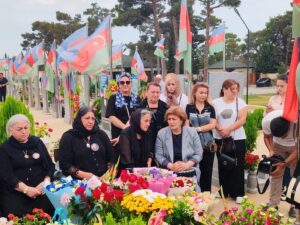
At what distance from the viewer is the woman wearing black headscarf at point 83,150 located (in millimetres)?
4145

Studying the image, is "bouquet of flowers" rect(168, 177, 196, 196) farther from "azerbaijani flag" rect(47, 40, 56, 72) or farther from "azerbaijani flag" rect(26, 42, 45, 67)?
"azerbaijani flag" rect(26, 42, 45, 67)

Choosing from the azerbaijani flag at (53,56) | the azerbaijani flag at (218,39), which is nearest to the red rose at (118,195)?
the azerbaijani flag at (218,39)

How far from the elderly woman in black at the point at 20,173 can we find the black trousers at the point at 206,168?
1.97 metres

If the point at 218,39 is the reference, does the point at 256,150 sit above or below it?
below

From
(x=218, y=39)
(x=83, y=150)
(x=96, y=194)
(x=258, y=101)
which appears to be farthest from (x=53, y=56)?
(x=96, y=194)

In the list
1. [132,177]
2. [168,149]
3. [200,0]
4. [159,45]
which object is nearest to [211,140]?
[168,149]

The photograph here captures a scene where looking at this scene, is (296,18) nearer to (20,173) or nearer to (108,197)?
(108,197)

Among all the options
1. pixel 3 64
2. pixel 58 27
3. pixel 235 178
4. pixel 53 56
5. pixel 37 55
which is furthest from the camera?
pixel 58 27

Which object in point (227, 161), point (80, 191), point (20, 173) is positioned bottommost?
point (227, 161)

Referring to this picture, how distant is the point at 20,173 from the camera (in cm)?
407

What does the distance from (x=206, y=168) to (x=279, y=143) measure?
1.06 m

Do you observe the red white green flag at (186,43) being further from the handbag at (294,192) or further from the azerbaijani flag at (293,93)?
the handbag at (294,192)

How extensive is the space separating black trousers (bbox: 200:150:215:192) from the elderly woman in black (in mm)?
1974

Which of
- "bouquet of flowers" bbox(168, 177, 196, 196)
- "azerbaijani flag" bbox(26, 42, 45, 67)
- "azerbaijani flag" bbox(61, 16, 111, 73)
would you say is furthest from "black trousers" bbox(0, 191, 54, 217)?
"azerbaijani flag" bbox(26, 42, 45, 67)
